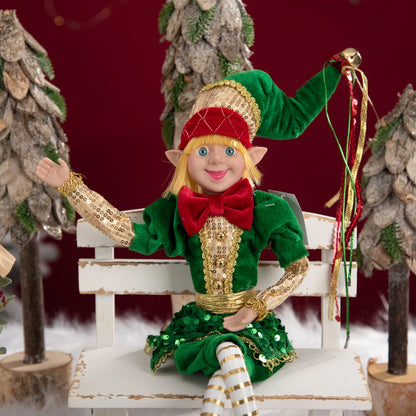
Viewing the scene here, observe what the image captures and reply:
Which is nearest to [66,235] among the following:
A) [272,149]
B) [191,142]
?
[272,149]

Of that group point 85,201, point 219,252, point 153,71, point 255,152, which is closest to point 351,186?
point 255,152

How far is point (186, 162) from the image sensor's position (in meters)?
1.55

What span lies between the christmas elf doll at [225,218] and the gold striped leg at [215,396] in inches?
4.2

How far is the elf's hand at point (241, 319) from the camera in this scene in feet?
4.78

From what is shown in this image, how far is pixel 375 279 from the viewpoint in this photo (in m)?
2.54

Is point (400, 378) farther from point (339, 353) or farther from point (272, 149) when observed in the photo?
point (272, 149)

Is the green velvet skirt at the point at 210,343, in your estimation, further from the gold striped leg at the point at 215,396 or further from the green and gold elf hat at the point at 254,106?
the green and gold elf hat at the point at 254,106

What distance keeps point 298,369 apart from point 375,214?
21.6 inches

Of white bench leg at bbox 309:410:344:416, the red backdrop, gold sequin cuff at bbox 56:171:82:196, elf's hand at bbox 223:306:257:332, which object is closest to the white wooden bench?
white bench leg at bbox 309:410:344:416

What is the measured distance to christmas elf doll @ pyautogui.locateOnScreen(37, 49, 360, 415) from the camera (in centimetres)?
148

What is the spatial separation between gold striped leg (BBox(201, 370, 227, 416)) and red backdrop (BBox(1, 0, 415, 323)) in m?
1.14

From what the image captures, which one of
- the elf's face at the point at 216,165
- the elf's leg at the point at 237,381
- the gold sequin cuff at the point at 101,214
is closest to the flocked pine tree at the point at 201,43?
the elf's face at the point at 216,165

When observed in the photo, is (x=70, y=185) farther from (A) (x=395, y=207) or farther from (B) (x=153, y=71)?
(B) (x=153, y=71)

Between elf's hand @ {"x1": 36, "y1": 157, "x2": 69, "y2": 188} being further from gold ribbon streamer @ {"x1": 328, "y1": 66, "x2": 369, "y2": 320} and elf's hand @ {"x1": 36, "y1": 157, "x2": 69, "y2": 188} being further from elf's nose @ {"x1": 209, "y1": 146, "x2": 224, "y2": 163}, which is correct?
gold ribbon streamer @ {"x1": 328, "y1": 66, "x2": 369, "y2": 320}
